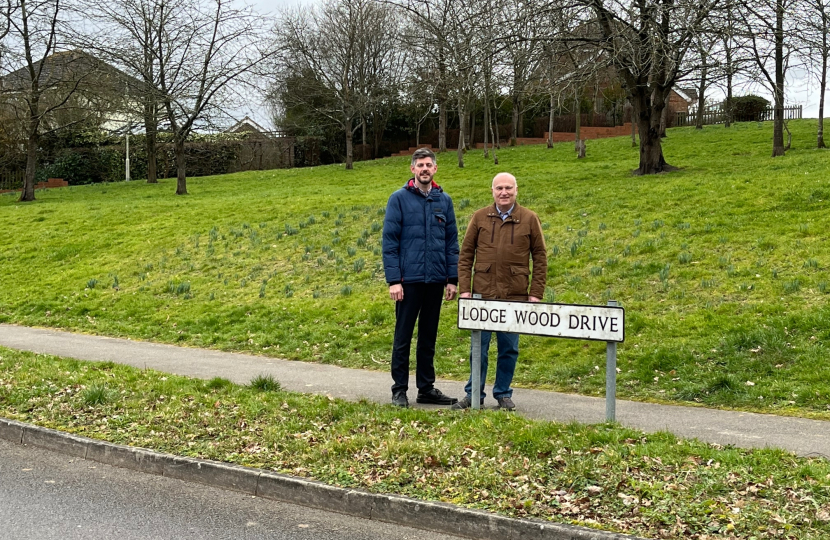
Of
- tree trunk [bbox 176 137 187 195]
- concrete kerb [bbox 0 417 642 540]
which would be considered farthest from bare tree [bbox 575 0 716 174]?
tree trunk [bbox 176 137 187 195]

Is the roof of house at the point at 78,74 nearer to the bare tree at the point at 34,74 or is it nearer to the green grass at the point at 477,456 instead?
the bare tree at the point at 34,74

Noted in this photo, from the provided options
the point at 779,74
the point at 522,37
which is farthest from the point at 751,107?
the point at 522,37

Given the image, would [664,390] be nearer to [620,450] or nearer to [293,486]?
[620,450]

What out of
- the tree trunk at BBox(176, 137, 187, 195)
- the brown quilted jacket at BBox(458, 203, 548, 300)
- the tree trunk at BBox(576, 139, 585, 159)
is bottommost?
the brown quilted jacket at BBox(458, 203, 548, 300)

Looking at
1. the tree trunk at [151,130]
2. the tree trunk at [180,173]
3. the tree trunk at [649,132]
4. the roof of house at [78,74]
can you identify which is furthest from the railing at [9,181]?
the tree trunk at [649,132]

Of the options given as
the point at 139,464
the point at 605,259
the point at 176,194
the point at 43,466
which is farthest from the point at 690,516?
the point at 176,194

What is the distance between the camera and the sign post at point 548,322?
18.5ft

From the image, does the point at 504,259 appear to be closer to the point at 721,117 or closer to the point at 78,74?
the point at 78,74

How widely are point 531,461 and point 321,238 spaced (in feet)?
38.5

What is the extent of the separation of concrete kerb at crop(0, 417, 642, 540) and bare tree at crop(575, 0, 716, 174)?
501 inches

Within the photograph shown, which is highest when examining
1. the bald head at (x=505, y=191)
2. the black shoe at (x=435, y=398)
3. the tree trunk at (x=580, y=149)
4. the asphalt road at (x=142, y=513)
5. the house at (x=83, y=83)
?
the house at (x=83, y=83)

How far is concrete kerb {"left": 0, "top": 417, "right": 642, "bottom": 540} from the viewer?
4.23 metres

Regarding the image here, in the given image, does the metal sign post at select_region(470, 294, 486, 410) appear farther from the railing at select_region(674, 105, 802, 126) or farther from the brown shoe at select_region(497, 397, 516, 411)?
the railing at select_region(674, 105, 802, 126)

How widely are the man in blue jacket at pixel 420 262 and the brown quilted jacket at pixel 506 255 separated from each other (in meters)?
0.29
